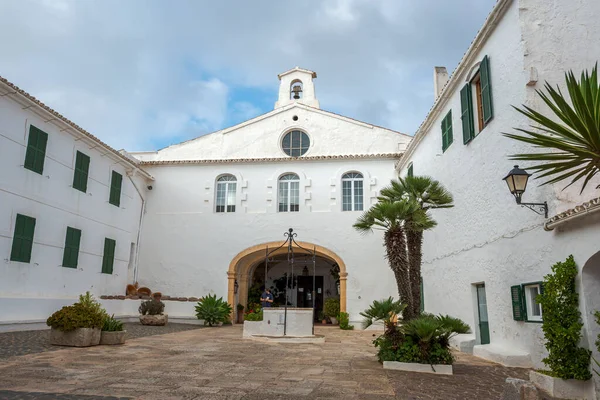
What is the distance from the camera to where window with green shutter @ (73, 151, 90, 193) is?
14.2 metres

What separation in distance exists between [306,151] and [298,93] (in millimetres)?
3003

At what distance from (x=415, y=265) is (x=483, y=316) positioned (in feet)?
8.93

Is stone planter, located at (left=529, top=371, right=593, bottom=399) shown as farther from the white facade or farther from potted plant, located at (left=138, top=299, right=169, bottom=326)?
potted plant, located at (left=138, top=299, right=169, bottom=326)

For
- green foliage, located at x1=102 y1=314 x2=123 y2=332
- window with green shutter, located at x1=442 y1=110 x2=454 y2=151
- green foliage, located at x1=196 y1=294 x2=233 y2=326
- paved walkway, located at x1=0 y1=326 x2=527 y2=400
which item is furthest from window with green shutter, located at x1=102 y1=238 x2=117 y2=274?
window with green shutter, located at x1=442 y1=110 x2=454 y2=151

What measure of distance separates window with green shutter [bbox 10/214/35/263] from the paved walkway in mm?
4116

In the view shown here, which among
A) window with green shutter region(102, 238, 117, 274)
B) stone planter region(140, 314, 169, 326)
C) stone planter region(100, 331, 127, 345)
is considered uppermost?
window with green shutter region(102, 238, 117, 274)

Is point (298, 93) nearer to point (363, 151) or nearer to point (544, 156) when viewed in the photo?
point (363, 151)

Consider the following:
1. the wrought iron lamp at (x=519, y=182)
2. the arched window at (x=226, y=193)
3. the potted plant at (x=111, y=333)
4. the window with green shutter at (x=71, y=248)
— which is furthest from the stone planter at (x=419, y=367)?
the arched window at (x=226, y=193)

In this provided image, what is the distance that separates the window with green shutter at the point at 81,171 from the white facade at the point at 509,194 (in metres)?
10.6

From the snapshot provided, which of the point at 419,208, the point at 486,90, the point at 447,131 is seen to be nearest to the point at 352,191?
the point at 447,131

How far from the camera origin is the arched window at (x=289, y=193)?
1788cm

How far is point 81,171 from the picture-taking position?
14.4 meters

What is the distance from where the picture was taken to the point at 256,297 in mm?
19812

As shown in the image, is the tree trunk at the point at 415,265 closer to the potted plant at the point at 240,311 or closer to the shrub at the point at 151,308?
the shrub at the point at 151,308
